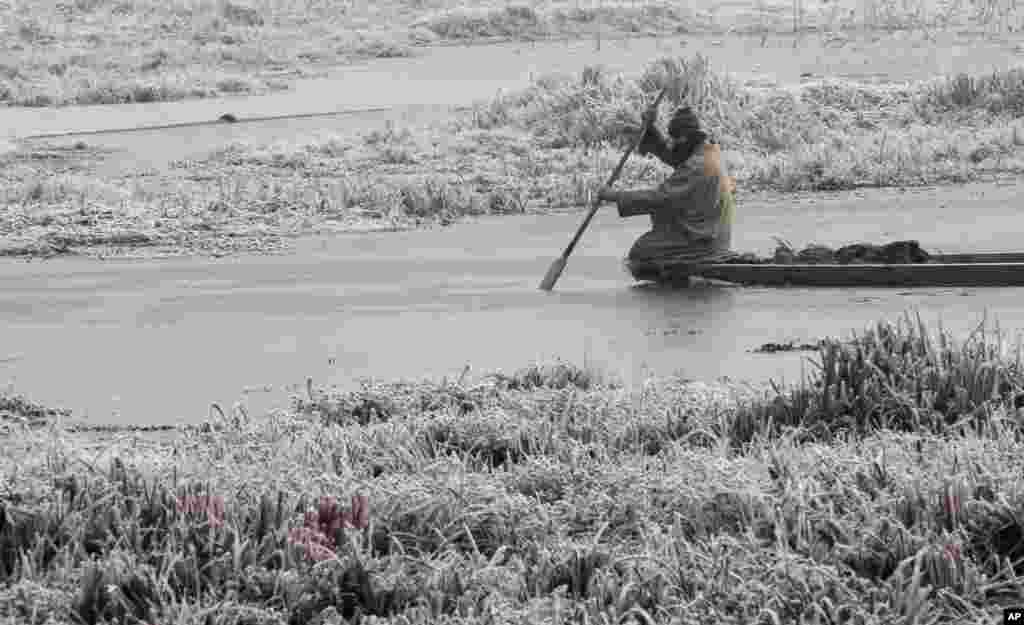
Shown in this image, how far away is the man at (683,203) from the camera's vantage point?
45.5ft

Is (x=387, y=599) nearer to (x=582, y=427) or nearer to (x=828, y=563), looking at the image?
(x=828, y=563)

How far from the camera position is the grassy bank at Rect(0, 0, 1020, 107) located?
33844mm

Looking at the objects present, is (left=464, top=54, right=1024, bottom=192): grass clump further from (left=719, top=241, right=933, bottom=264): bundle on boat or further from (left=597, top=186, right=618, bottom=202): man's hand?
(left=597, top=186, right=618, bottom=202): man's hand

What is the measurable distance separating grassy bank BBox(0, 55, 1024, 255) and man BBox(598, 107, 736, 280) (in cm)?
193

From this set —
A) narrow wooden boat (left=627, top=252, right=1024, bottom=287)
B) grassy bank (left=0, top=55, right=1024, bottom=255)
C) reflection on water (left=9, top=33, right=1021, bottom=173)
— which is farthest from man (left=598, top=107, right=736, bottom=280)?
reflection on water (left=9, top=33, right=1021, bottom=173)

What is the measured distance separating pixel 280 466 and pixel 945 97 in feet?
62.6

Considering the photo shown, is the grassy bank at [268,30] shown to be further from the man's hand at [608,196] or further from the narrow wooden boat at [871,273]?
the narrow wooden boat at [871,273]

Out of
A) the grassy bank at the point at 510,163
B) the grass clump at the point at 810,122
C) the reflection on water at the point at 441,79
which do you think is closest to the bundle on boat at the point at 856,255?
the grassy bank at the point at 510,163

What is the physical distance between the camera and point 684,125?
13867mm

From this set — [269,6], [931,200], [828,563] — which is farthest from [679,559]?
[269,6]

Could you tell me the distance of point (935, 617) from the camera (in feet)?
18.4

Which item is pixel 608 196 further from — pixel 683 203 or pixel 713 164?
pixel 713 164

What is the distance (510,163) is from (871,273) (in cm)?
900

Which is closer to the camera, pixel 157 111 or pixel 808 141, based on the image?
pixel 808 141
